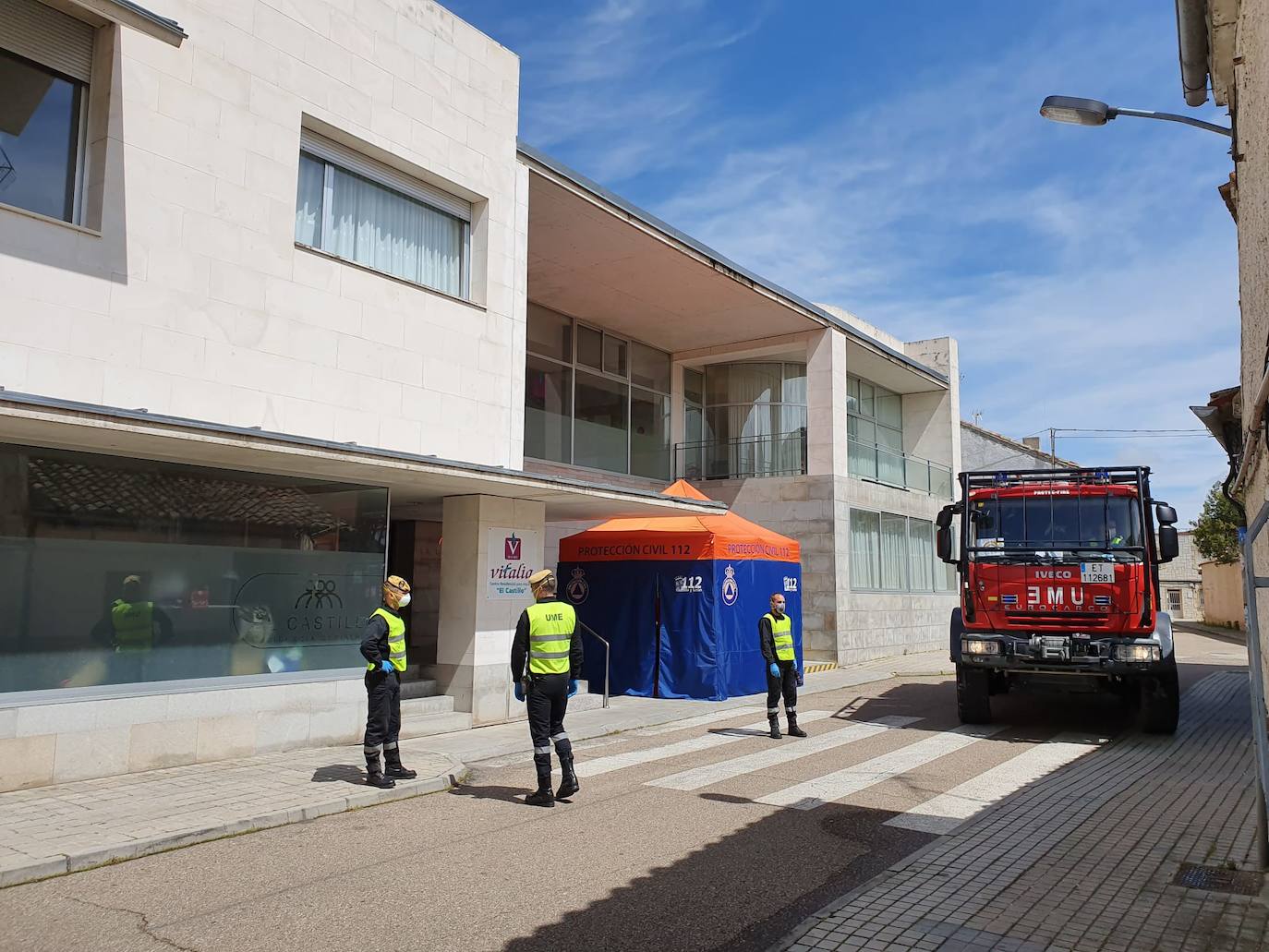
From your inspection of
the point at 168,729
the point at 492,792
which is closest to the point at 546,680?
the point at 492,792

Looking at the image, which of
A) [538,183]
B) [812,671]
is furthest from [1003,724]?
[538,183]

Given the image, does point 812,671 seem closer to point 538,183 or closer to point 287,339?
point 538,183

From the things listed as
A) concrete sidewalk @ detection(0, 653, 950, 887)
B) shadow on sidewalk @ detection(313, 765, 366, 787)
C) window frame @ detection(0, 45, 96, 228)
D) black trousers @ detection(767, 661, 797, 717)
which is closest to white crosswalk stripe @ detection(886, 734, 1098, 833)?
black trousers @ detection(767, 661, 797, 717)

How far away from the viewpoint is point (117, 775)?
28.5 feet

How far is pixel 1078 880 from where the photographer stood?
227 inches

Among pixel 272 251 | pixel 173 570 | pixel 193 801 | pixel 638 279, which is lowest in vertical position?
pixel 193 801

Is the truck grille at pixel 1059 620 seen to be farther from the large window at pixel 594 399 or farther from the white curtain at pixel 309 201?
the white curtain at pixel 309 201

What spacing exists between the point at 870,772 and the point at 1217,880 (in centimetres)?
397

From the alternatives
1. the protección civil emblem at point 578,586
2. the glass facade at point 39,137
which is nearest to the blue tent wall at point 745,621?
the protección civil emblem at point 578,586

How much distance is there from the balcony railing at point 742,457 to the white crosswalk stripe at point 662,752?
1016cm

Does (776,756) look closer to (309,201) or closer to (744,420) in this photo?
(309,201)

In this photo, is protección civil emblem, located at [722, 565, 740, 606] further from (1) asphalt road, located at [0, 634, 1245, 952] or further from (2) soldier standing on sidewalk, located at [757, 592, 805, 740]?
(1) asphalt road, located at [0, 634, 1245, 952]

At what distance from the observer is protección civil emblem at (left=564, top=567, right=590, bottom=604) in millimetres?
17078

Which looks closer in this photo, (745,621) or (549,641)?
(549,641)
